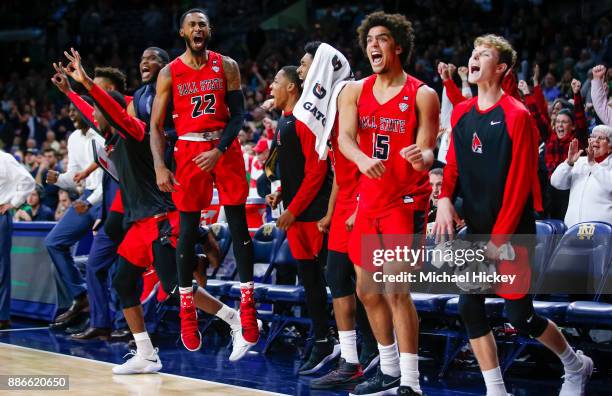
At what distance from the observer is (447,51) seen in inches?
577

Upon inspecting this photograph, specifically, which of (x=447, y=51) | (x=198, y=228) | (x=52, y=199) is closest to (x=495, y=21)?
(x=447, y=51)

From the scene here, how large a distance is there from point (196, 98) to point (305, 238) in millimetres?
1268

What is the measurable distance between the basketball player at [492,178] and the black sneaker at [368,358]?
1614 millimetres

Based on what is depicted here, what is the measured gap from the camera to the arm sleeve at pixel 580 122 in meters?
8.18

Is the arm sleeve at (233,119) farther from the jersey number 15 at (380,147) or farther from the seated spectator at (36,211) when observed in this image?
the seated spectator at (36,211)

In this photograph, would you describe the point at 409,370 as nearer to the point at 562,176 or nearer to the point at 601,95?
the point at 562,176

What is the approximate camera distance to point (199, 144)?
6305mm

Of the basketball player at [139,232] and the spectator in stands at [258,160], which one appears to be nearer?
the basketball player at [139,232]

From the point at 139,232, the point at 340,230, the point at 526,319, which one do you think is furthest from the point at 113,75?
the point at 526,319

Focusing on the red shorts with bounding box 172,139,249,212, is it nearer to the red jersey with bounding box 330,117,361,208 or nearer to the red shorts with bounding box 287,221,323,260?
the red shorts with bounding box 287,221,323,260

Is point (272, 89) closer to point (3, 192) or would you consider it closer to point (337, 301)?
point (337, 301)

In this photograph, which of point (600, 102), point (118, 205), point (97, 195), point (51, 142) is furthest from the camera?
point (51, 142)

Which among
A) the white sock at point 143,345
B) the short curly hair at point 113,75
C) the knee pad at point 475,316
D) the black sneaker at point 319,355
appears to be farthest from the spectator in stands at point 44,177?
the knee pad at point 475,316

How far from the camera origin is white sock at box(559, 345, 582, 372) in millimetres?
5211
